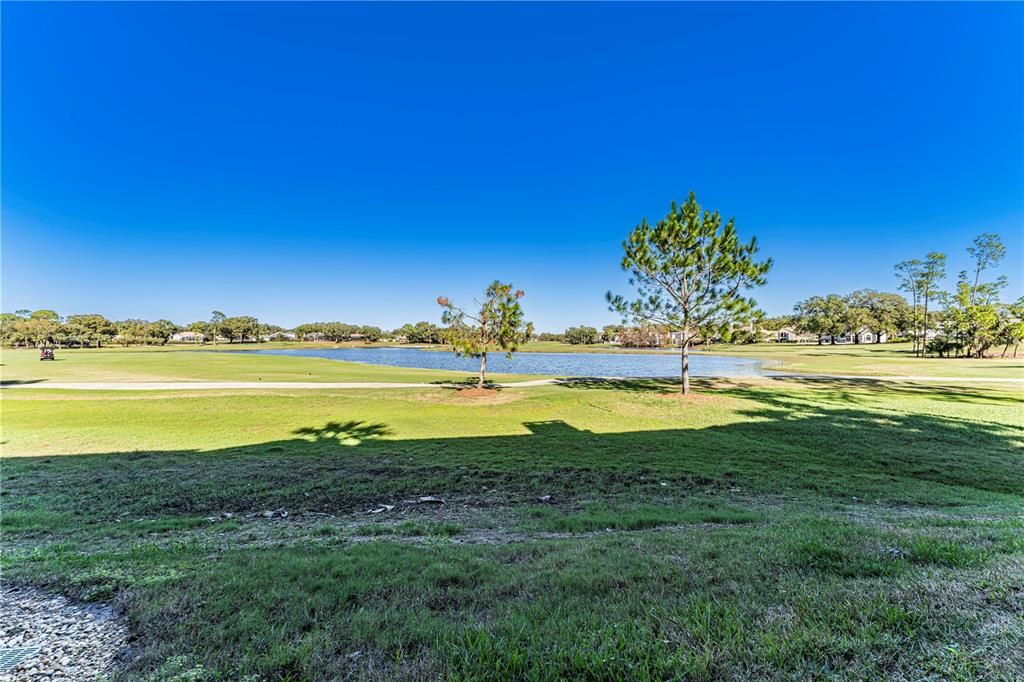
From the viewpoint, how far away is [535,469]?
8727 mm

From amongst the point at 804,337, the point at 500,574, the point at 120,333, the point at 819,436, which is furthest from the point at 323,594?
the point at 804,337

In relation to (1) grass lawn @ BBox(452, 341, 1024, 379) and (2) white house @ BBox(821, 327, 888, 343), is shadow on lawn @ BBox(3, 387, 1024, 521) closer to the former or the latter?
(1) grass lawn @ BBox(452, 341, 1024, 379)

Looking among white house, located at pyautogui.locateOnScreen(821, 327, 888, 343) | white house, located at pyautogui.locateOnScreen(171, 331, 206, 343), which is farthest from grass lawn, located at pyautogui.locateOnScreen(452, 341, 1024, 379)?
white house, located at pyautogui.locateOnScreen(171, 331, 206, 343)

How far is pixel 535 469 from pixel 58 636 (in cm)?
695

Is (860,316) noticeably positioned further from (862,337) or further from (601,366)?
(601,366)

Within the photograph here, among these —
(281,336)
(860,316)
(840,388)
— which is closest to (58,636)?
(840,388)

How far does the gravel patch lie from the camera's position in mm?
2373

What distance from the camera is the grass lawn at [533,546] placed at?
238 centimetres

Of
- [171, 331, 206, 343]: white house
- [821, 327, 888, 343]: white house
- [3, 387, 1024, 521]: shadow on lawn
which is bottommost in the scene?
[3, 387, 1024, 521]: shadow on lawn

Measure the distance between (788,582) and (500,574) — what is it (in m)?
2.26

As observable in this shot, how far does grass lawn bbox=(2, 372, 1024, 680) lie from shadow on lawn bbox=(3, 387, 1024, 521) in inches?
3.1

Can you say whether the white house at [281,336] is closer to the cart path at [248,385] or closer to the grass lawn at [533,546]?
the cart path at [248,385]

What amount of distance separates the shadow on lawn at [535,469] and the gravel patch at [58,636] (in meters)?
3.39

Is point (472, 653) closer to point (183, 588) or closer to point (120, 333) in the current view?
point (183, 588)
